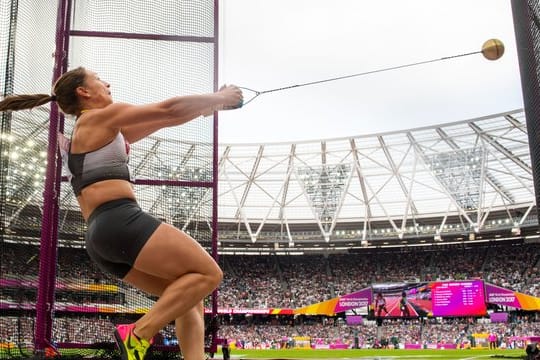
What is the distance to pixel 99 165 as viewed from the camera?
3459 millimetres

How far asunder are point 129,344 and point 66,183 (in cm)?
451

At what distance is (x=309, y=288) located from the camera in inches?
2141

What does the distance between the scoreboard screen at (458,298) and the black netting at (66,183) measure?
4116cm

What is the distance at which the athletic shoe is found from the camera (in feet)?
10.6

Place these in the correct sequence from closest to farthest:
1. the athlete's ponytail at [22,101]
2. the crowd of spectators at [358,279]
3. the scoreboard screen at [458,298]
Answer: the athlete's ponytail at [22,101]
the scoreboard screen at [458,298]
the crowd of spectators at [358,279]

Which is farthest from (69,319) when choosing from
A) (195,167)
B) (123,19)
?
(123,19)

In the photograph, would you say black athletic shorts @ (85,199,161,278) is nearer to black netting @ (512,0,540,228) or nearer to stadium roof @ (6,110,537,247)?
black netting @ (512,0,540,228)

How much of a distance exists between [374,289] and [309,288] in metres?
7.50

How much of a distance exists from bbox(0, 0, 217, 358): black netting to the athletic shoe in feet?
12.1

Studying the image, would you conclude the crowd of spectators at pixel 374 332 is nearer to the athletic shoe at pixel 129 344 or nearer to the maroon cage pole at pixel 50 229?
the maroon cage pole at pixel 50 229

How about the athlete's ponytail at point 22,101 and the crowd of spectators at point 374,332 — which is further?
the crowd of spectators at point 374,332

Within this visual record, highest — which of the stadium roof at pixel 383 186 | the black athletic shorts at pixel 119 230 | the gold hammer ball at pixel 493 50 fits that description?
the stadium roof at pixel 383 186

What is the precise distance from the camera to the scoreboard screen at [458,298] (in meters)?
44.7

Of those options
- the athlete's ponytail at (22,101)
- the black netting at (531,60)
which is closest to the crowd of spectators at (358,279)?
the black netting at (531,60)
